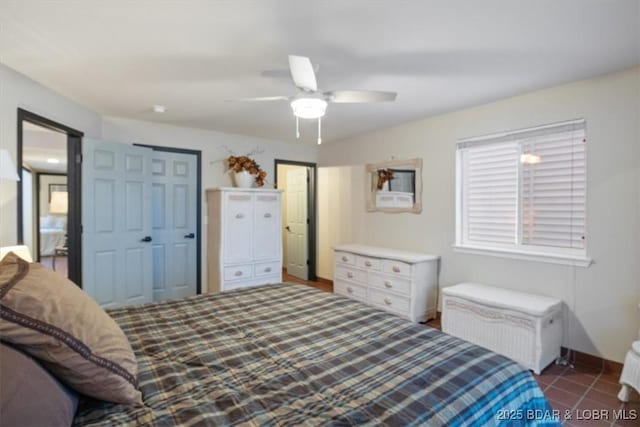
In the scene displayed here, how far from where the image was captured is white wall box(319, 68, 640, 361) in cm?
245

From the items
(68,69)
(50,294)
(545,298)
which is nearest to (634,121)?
(545,298)

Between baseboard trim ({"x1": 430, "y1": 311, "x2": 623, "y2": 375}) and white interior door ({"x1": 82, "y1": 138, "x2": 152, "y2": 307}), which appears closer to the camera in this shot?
baseboard trim ({"x1": 430, "y1": 311, "x2": 623, "y2": 375})

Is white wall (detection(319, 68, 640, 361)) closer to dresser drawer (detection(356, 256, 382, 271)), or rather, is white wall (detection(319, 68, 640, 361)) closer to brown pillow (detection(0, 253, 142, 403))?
dresser drawer (detection(356, 256, 382, 271))

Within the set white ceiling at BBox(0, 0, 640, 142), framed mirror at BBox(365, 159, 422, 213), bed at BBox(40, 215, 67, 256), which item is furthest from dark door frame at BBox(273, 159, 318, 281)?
bed at BBox(40, 215, 67, 256)

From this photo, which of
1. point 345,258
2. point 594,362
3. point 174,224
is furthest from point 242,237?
point 594,362

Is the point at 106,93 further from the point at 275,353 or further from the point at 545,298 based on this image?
the point at 545,298

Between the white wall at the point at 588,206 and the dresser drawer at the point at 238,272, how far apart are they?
6.71 ft

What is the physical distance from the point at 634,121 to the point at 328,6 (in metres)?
2.38

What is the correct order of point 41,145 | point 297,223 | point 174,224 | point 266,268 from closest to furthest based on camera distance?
point 174,224 → point 266,268 → point 41,145 → point 297,223

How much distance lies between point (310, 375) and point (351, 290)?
2.95m

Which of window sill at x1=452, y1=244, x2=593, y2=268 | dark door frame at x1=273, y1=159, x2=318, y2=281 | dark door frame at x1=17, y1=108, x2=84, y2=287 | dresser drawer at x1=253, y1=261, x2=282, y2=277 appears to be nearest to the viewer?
window sill at x1=452, y1=244, x2=593, y2=268

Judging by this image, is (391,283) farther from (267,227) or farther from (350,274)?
(267,227)

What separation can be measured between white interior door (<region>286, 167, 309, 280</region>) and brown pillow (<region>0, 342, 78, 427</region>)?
15.8 ft

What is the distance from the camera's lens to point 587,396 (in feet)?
7.41
